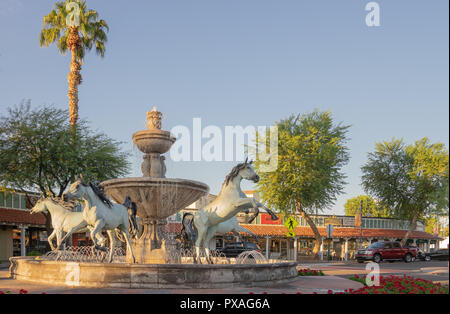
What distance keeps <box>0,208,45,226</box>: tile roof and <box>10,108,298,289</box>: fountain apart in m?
23.1

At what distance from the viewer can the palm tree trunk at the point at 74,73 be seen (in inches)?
1449

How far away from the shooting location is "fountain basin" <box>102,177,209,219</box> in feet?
45.2

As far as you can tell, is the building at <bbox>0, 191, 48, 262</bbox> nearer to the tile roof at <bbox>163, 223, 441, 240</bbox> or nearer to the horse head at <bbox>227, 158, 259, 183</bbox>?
the tile roof at <bbox>163, 223, 441, 240</bbox>

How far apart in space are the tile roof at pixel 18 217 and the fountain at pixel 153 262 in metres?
23.1

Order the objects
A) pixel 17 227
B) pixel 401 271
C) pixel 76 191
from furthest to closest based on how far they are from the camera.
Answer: pixel 17 227
pixel 401 271
pixel 76 191

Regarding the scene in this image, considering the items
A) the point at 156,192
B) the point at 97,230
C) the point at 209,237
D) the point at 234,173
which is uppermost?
the point at 234,173

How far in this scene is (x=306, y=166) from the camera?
40219mm

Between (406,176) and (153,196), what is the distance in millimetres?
39134

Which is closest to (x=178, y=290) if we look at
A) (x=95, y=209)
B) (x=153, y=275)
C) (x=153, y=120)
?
(x=153, y=275)

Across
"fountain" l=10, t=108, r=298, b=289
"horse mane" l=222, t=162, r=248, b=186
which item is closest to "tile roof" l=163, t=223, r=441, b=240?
"fountain" l=10, t=108, r=298, b=289

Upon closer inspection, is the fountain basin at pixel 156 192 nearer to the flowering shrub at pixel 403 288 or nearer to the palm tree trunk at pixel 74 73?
the flowering shrub at pixel 403 288

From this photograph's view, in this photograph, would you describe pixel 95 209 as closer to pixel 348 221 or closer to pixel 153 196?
pixel 153 196

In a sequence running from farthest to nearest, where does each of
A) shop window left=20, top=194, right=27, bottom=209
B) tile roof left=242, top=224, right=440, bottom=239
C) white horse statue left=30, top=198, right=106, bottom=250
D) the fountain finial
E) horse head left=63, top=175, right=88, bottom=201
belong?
tile roof left=242, top=224, right=440, bottom=239 → shop window left=20, top=194, right=27, bottom=209 → the fountain finial → white horse statue left=30, top=198, right=106, bottom=250 → horse head left=63, top=175, right=88, bottom=201

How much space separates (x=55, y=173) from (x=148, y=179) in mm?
19400
